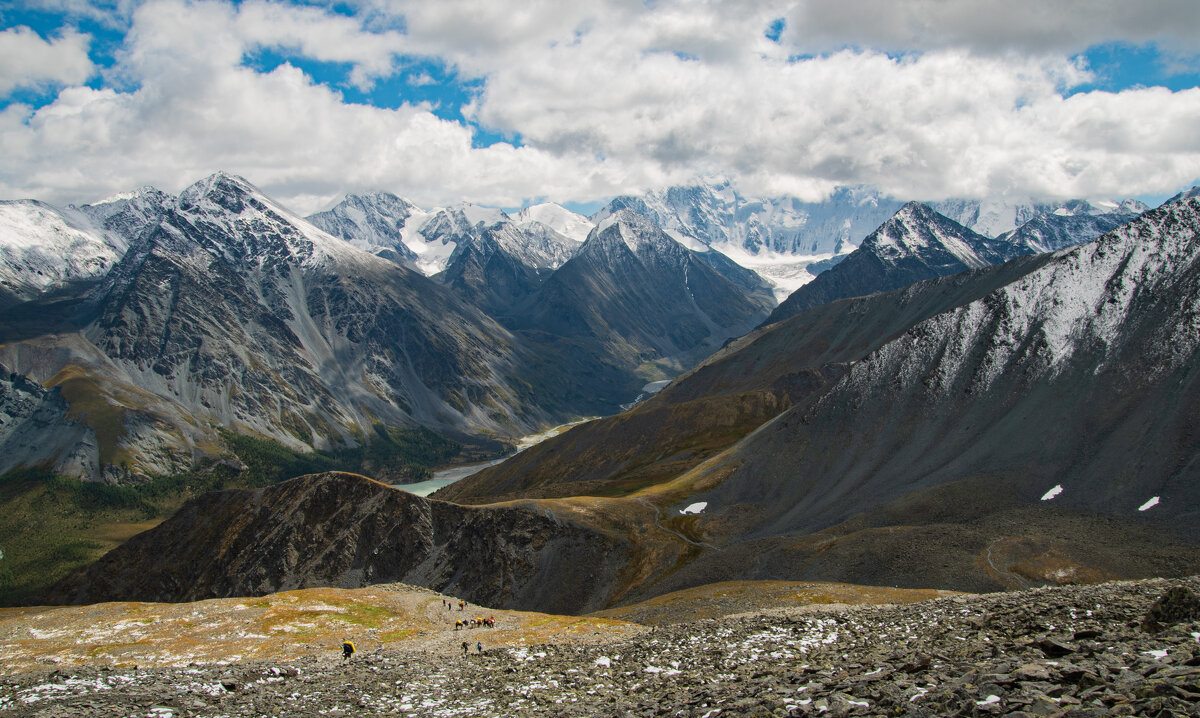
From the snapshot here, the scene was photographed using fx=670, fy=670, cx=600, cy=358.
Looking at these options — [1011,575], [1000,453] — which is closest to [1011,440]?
[1000,453]

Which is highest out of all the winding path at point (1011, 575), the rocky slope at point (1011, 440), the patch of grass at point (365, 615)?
the rocky slope at point (1011, 440)

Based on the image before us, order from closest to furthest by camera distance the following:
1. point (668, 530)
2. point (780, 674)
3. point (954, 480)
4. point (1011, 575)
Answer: point (780, 674), point (1011, 575), point (954, 480), point (668, 530)

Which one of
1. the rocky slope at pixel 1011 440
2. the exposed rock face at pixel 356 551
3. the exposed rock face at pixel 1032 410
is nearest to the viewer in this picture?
the rocky slope at pixel 1011 440

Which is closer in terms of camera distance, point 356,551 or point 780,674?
point 780,674

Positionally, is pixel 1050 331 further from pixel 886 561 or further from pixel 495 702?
pixel 495 702

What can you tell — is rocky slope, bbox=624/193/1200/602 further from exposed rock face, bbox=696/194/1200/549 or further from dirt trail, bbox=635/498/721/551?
dirt trail, bbox=635/498/721/551

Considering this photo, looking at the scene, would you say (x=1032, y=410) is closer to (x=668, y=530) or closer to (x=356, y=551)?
(x=668, y=530)

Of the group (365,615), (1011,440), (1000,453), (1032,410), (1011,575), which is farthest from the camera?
(1032,410)

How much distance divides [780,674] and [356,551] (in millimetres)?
132789

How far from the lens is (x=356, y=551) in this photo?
465ft

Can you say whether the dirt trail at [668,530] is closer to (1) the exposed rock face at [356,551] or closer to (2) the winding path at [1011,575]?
(1) the exposed rock face at [356,551]

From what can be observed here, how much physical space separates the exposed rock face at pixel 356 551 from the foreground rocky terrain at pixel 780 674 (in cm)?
7597

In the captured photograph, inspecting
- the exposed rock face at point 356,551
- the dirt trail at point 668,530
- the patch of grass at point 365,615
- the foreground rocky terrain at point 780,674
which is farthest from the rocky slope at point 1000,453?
the foreground rocky terrain at point 780,674

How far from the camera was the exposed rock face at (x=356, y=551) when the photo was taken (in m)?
129
